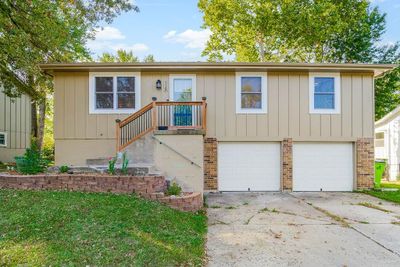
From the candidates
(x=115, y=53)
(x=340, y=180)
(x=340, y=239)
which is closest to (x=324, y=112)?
(x=340, y=180)

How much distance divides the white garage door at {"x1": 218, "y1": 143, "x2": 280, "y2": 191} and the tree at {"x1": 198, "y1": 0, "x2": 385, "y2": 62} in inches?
499

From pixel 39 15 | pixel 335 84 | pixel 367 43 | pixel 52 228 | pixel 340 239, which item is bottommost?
pixel 340 239

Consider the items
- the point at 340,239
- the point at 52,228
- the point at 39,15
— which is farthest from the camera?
the point at 39,15

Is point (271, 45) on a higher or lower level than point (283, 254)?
higher

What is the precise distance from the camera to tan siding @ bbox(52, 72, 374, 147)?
31.9 ft

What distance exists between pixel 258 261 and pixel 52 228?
123 inches

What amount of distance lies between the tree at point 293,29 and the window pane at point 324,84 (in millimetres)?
10546

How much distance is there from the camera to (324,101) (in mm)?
9938

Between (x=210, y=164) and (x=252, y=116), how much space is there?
2.17 meters

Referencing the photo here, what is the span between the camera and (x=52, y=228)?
14.5ft

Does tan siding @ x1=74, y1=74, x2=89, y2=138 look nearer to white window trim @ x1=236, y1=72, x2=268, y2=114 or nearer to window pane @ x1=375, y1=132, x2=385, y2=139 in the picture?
white window trim @ x1=236, y1=72, x2=268, y2=114

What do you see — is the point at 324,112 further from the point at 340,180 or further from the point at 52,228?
the point at 52,228

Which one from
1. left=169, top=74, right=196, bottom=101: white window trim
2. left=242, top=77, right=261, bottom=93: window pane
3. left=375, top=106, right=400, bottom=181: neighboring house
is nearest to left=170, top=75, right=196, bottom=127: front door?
left=169, top=74, right=196, bottom=101: white window trim

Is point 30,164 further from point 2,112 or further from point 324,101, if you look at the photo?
point 2,112
